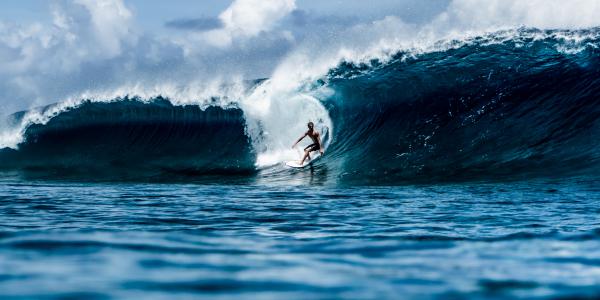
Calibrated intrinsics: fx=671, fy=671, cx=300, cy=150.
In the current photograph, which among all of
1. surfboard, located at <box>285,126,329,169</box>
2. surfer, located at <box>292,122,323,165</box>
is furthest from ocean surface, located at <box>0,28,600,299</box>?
surfer, located at <box>292,122,323,165</box>

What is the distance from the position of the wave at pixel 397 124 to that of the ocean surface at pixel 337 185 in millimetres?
57

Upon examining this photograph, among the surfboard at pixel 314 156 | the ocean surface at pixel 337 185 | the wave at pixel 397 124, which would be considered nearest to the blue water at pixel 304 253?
the ocean surface at pixel 337 185

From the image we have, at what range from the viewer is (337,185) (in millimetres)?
11680

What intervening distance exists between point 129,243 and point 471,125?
12372 mm

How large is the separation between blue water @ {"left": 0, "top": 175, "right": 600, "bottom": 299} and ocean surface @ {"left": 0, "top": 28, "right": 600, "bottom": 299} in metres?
0.02

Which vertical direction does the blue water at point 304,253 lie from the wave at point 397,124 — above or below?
below

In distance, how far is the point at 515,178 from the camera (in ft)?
38.1

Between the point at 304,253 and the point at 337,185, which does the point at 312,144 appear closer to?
the point at 337,185

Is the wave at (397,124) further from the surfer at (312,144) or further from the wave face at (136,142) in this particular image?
the surfer at (312,144)

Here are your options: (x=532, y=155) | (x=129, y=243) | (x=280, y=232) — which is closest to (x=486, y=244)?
(x=280, y=232)

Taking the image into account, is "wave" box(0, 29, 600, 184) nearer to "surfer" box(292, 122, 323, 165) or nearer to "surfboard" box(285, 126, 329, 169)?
"surfboard" box(285, 126, 329, 169)

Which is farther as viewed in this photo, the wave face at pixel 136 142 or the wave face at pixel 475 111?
the wave face at pixel 136 142

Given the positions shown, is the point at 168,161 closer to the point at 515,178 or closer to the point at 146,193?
the point at 146,193

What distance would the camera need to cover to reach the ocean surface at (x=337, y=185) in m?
2.78
